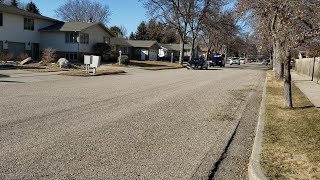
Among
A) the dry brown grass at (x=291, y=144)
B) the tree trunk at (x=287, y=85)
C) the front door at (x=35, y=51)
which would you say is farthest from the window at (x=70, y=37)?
the dry brown grass at (x=291, y=144)

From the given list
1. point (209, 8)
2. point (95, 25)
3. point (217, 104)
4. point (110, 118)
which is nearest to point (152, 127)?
point (110, 118)

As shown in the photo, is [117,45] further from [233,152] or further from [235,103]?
[233,152]

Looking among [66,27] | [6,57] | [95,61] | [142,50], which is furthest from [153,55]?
[95,61]

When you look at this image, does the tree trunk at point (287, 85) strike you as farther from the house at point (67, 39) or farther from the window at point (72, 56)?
the window at point (72, 56)

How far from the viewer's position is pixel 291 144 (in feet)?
28.0

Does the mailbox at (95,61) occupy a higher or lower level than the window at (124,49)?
lower

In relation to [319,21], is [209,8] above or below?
above

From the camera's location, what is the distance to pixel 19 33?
50.0m

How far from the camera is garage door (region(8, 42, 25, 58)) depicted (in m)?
48.8

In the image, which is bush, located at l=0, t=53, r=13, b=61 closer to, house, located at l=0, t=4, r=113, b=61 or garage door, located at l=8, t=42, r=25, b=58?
house, located at l=0, t=4, r=113, b=61

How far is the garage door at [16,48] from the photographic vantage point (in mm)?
48831

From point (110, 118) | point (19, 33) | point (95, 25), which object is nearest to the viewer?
point (110, 118)

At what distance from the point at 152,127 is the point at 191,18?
6026cm

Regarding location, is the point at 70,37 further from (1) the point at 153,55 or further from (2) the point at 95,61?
(1) the point at 153,55
